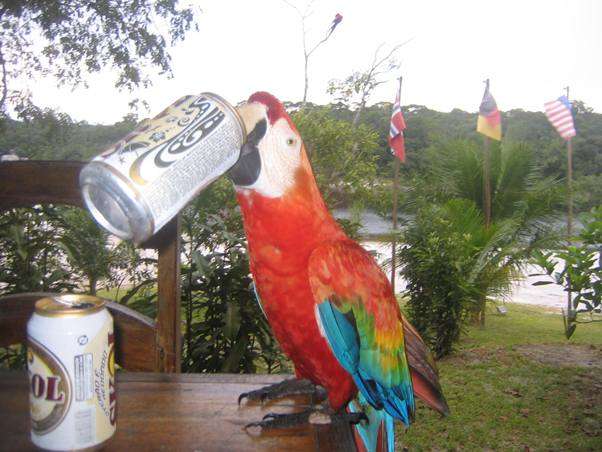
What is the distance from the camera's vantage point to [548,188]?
3.14 metres

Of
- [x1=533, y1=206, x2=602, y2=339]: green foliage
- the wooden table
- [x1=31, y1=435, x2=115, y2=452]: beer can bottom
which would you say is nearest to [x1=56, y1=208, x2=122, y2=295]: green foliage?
the wooden table

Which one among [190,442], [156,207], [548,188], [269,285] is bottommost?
[190,442]

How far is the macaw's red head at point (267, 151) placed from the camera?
714mm

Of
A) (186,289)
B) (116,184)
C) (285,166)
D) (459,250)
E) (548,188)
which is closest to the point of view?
(116,184)

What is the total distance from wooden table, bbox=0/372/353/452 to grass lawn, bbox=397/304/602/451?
161cm

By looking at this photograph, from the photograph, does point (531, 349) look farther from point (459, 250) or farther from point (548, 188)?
point (548, 188)

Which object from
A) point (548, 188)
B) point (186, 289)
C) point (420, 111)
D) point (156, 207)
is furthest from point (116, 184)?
point (548, 188)

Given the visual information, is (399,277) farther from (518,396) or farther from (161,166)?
(161,166)

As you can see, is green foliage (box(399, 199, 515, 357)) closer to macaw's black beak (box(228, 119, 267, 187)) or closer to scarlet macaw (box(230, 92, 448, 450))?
scarlet macaw (box(230, 92, 448, 450))

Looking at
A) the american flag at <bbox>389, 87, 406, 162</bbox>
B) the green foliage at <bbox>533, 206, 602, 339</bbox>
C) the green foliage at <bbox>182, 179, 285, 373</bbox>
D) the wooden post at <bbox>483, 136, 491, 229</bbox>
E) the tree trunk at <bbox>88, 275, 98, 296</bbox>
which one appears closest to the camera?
the green foliage at <bbox>533, 206, 602, 339</bbox>

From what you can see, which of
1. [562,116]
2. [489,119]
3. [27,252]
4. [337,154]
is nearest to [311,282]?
[27,252]

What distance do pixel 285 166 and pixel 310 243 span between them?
0.42 feet

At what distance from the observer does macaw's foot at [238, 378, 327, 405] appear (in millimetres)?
769

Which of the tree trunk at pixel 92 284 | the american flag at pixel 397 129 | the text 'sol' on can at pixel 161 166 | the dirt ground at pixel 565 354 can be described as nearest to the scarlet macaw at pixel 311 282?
the text 'sol' on can at pixel 161 166
